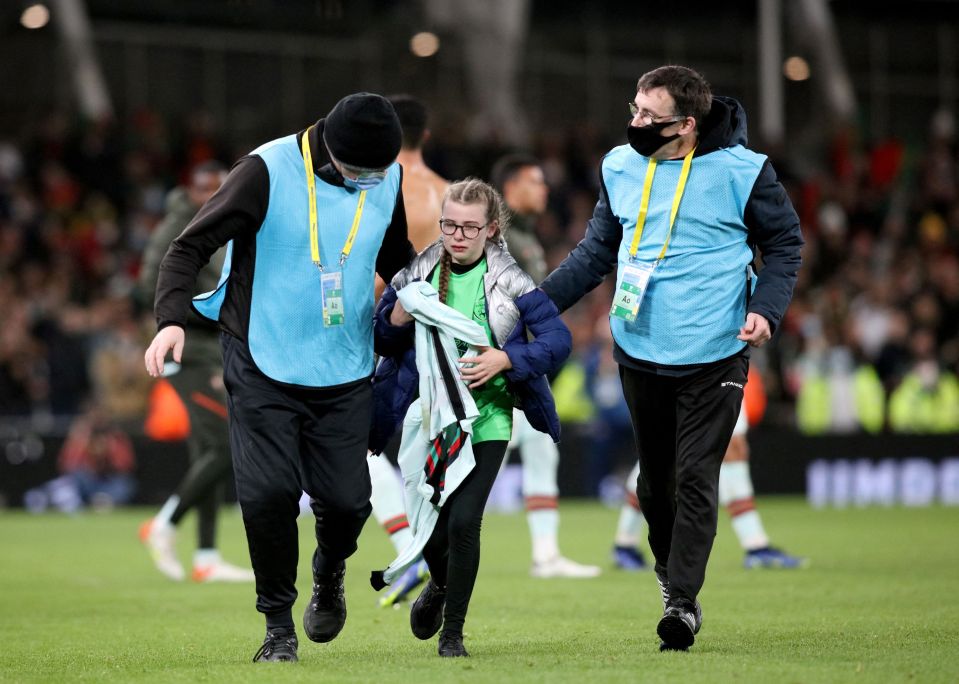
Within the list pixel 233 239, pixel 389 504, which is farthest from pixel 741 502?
pixel 233 239

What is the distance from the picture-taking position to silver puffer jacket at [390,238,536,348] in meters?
6.59

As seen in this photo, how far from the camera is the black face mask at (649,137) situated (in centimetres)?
668

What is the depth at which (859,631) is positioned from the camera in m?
7.22

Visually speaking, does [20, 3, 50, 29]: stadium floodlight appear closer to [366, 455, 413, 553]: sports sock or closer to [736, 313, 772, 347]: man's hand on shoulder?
[366, 455, 413, 553]: sports sock

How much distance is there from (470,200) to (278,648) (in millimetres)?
1973

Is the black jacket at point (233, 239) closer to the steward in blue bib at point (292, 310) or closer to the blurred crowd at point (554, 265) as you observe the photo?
the steward in blue bib at point (292, 310)

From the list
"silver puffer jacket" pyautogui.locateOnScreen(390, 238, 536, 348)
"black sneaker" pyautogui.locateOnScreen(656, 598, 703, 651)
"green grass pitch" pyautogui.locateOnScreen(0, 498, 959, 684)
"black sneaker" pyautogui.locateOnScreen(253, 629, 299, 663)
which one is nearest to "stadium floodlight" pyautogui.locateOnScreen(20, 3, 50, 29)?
"green grass pitch" pyautogui.locateOnScreen(0, 498, 959, 684)

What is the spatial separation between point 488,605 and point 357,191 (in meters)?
A: 3.08

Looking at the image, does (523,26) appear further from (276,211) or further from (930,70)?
(276,211)

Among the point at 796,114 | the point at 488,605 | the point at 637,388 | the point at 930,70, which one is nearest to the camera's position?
the point at 637,388

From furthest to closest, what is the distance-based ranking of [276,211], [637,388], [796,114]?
[796,114] → [637,388] → [276,211]

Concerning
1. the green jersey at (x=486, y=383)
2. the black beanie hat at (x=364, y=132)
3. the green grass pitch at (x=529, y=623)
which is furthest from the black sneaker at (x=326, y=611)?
the black beanie hat at (x=364, y=132)

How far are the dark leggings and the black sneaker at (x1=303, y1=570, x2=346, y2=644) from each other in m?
0.51

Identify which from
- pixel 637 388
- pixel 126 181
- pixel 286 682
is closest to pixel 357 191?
pixel 637 388
